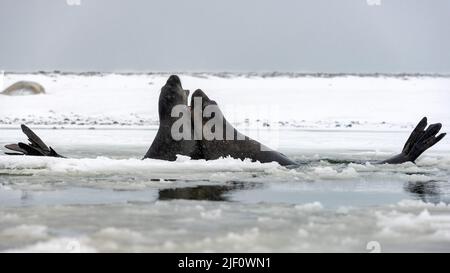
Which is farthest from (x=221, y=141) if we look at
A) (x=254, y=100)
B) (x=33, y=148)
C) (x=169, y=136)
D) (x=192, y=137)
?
(x=254, y=100)

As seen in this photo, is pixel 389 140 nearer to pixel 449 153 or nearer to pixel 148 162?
pixel 449 153

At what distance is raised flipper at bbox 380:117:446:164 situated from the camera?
966 cm

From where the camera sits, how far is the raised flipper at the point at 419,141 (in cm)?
966

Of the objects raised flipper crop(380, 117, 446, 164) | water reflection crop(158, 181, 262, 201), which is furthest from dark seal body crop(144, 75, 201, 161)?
raised flipper crop(380, 117, 446, 164)

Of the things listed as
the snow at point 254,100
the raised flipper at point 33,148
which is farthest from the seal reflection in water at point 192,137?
the snow at point 254,100

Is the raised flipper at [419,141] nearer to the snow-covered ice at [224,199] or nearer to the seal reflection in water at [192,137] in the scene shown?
the seal reflection in water at [192,137]

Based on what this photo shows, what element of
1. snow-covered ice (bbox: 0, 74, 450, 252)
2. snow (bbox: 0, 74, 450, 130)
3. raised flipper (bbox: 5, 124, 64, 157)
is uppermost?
snow (bbox: 0, 74, 450, 130)

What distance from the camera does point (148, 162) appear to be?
29.3ft

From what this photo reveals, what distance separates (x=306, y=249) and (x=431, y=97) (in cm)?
2440

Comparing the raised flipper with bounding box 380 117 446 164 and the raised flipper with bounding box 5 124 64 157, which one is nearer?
the raised flipper with bounding box 5 124 64 157

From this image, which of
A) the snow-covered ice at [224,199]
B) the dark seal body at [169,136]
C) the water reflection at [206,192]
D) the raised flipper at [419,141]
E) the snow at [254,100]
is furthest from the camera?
the snow at [254,100]

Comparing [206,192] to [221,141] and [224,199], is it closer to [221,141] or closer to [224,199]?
[224,199]

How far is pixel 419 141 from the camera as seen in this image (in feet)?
32.2

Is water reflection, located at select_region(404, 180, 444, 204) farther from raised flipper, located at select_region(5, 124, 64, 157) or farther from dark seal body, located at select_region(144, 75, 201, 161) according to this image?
raised flipper, located at select_region(5, 124, 64, 157)
